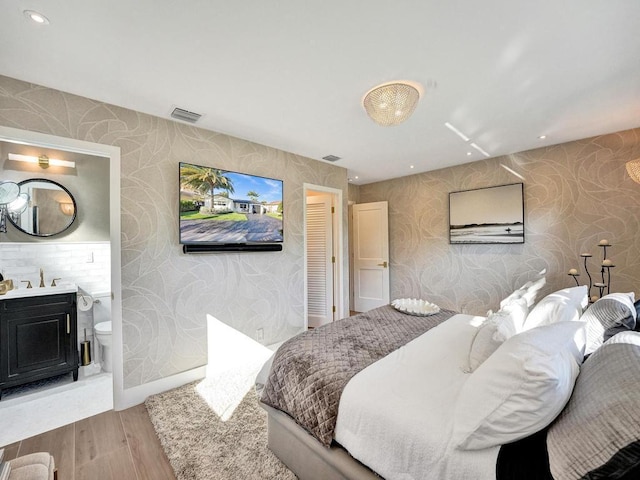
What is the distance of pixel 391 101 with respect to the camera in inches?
76.3

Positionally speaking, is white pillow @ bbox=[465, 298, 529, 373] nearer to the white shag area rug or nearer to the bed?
the bed

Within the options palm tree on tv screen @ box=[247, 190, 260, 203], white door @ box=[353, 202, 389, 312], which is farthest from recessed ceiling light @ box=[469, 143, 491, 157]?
palm tree on tv screen @ box=[247, 190, 260, 203]

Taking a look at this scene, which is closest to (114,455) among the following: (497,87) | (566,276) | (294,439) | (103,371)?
(294,439)

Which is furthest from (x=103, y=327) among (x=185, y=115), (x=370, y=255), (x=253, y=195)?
(x=370, y=255)

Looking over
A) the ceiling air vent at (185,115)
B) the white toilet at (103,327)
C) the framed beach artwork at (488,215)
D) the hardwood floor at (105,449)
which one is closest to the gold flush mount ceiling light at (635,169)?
→ the framed beach artwork at (488,215)

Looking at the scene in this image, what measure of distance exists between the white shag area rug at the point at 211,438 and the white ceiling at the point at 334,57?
2.50m

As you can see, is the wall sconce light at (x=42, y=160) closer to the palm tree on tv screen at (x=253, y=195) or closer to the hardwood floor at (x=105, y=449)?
the palm tree on tv screen at (x=253, y=195)

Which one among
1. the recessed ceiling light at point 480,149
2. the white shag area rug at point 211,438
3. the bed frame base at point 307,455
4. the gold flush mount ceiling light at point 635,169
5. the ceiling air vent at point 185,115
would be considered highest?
the ceiling air vent at point 185,115

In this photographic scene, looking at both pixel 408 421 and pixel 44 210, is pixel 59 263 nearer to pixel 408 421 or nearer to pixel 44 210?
pixel 44 210

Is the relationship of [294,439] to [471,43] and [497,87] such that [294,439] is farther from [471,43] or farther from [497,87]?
[497,87]

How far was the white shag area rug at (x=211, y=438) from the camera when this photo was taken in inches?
63.1

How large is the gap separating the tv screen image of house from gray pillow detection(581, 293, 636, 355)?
2715 millimetres

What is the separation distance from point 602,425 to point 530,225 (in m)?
3.33

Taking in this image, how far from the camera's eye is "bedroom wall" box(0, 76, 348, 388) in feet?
6.89
